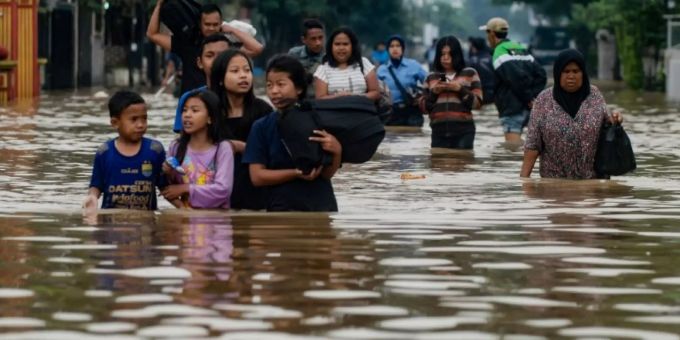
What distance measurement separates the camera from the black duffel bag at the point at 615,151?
54.0 ft

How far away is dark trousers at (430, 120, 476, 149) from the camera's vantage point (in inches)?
904

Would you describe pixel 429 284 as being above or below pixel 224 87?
below

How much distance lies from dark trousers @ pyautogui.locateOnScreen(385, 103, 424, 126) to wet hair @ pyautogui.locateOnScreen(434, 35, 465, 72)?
5772 mm

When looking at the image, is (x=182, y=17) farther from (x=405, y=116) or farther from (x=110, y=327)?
(x=405, y=116)

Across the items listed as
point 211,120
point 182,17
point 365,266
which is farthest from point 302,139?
point 182,17

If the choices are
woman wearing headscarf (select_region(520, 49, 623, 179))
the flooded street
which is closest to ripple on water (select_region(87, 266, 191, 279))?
the flooded street

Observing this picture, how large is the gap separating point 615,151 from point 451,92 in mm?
6082

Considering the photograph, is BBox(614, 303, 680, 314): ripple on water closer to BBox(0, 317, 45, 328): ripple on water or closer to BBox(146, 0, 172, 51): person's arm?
BBox(0, 317, 45, 328): ripple on water

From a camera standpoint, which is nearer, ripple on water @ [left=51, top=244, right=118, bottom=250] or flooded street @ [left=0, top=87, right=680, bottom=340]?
flooded street @ [left=0, top=87, right=680, bottom=340]

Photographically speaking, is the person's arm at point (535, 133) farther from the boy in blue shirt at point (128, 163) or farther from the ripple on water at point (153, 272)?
the ripple on water at point (153, 272)

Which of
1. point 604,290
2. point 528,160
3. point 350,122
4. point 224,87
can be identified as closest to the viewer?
point 604,290

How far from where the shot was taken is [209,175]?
42.4 ft

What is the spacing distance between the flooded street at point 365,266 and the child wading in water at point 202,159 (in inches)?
5.9

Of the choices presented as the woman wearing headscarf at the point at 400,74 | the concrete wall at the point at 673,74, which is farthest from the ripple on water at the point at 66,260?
the concrete wall at the point at 673,74
